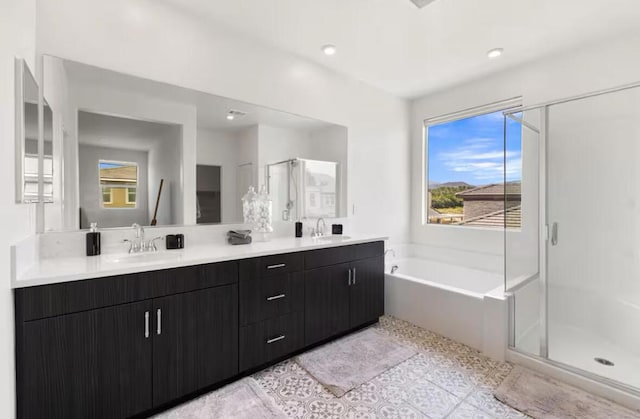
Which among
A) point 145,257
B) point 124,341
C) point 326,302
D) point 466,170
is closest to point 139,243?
point 145,257

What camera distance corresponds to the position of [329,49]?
2.70 meters

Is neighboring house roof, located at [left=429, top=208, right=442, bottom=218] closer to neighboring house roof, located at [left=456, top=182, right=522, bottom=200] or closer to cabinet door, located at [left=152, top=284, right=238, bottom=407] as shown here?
neighboring house roof, located at [left=456, top=182, right=522, bottom=200]

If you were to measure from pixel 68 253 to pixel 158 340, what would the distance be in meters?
0.83

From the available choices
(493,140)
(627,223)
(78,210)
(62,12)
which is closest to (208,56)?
(62,12)

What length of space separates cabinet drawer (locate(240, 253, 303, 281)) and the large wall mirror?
65cm

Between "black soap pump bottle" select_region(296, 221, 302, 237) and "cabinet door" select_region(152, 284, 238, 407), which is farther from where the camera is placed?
"black soap pump bottle" select_region(296, 221, 302, 237)

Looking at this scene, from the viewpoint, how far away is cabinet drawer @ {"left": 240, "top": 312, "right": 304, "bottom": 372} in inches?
76.4

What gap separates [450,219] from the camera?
3766 mm

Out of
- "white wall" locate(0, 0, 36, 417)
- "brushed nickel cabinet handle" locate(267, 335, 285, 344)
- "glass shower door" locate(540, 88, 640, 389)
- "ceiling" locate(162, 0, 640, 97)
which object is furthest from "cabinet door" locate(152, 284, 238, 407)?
"glass shower door" locate(540, 88, 640, 389)

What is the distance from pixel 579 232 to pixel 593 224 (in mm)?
126

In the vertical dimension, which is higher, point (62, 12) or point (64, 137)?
point (62, 12)

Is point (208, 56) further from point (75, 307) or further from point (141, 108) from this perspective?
point (75, 307)

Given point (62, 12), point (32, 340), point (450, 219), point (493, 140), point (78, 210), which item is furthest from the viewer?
point (450, 219)

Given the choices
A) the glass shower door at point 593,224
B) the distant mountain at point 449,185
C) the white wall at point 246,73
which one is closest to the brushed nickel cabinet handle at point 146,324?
the white wall at point 246,73
